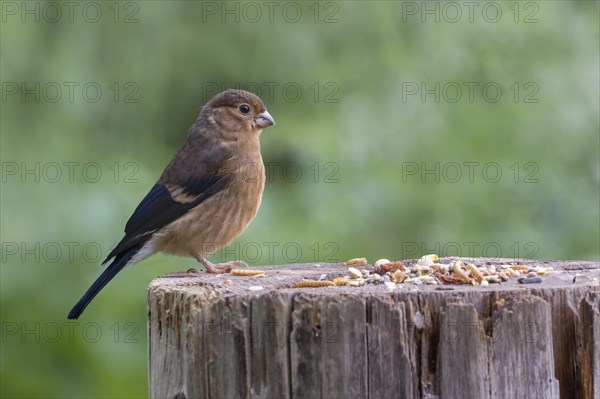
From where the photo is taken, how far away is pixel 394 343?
9.71ft

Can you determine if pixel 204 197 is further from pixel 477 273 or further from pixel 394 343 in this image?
pixel 394 343

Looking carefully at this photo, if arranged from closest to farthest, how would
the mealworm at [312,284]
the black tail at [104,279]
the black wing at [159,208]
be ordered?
1. the mealworm at [312,284]
2. the black tail at [104,279]
3. the black wing at [159,208]

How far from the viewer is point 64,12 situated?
6.05 meters

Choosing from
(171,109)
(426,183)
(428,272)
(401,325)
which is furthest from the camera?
(171,109)

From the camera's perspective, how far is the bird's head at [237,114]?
6168mm

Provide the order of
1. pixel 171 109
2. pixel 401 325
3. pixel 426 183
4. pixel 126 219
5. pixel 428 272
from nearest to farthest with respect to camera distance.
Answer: pixel 401 325, pixel 428 272, pixel 126 219, pixel 426 183, pixel 171 109

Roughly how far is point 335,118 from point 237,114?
69 centimetres

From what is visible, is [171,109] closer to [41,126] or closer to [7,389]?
[41,126]

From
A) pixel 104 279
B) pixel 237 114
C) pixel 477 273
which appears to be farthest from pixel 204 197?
pixel 477 273

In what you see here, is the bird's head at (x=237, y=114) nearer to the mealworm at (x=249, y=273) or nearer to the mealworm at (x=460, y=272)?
the mealworm at (x=249, y=273)

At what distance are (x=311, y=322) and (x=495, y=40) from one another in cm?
377

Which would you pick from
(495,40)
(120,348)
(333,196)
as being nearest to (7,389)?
(120,348)

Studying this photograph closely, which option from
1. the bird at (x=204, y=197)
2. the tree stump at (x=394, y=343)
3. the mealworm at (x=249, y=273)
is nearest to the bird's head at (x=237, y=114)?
the bird at (x=204, y=197)

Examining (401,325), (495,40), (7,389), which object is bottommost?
(7,389)
